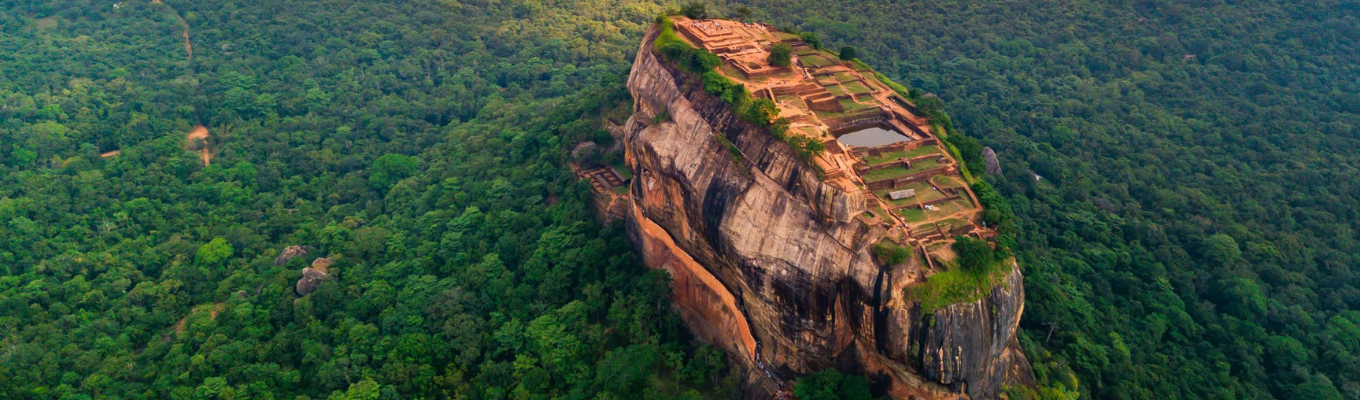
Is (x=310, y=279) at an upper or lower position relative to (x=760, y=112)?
lower

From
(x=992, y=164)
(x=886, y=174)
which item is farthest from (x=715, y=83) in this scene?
(x=992, y=164)

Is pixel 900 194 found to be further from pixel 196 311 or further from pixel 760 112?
pixel 196 311

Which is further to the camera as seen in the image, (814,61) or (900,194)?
(814,61)

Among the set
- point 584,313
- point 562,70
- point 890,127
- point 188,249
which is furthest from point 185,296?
point 890,127

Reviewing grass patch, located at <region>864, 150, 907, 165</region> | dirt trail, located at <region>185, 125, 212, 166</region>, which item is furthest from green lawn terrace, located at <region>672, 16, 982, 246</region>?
dirt trail, located at <region>185, 125, 212, 166</region>

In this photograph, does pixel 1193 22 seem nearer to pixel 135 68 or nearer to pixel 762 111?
pixel 762 111

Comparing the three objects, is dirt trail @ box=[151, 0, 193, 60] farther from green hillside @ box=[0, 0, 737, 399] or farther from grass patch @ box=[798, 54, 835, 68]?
grass patch @ box=[798, 54, 835, 68]
